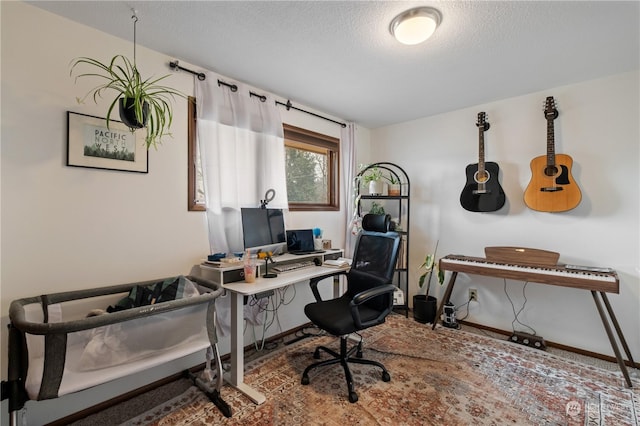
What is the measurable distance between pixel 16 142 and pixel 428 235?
353 cm

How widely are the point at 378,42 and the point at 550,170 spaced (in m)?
1.92

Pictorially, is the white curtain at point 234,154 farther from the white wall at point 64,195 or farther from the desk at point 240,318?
the desk at point 240,318

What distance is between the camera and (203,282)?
1.91 metres

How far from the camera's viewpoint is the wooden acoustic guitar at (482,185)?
2930 millimetres

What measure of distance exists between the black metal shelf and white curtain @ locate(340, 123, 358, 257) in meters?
0.09

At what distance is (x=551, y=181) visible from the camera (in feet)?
8.46

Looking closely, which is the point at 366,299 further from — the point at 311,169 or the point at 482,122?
the point at 482,122

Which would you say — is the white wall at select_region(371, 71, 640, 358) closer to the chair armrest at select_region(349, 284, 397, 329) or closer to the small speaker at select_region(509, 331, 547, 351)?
the small speaker at select_region(509, 331, 547, 351)

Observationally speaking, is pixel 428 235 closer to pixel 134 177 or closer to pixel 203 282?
pixel 203 282

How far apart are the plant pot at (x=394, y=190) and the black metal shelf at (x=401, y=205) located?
1.7 inches

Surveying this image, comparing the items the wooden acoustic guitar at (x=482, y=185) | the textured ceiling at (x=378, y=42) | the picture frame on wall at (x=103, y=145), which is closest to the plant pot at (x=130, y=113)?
the picture frame on wall at (x=103, y=145)

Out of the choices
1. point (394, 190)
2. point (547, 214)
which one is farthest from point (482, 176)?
point (394, 190)

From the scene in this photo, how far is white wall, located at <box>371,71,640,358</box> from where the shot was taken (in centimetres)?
237

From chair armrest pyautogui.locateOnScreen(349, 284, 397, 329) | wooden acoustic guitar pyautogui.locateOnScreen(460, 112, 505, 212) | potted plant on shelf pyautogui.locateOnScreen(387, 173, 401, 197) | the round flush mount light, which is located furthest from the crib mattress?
wooden acoustic guitar pyautogui.locateOnScreen(460, 112, 505, 212)
